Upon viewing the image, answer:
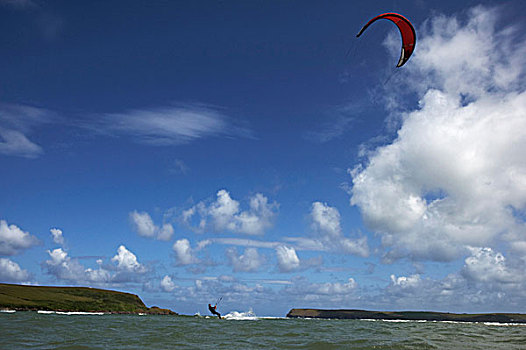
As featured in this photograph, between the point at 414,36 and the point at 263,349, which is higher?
the point at 414,36

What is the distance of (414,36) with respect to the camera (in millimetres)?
26547

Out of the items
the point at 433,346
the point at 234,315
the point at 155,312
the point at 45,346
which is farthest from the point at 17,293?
the point at 433,346

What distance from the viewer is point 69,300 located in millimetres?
164875

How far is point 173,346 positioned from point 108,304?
173 m

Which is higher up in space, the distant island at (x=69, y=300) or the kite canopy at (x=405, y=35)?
the kite canopy at (x=405, y=35)

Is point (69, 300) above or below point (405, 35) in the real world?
below

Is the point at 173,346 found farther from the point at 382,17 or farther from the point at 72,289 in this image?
the point at 72,289

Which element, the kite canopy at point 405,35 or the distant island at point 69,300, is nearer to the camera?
the kite canopy at point 405,35

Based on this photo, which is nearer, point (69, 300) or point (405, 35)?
point (405, 35)

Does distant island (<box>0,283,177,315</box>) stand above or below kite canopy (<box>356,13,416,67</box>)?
below

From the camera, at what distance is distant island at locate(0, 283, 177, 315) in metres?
143

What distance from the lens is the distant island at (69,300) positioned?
14286cm

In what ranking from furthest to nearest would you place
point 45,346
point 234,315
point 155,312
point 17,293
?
point 155,312 → point 17,293 → point 234,315 → point 45,346

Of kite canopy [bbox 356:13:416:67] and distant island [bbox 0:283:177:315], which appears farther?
distant island [bbox 0:283:177:315]
